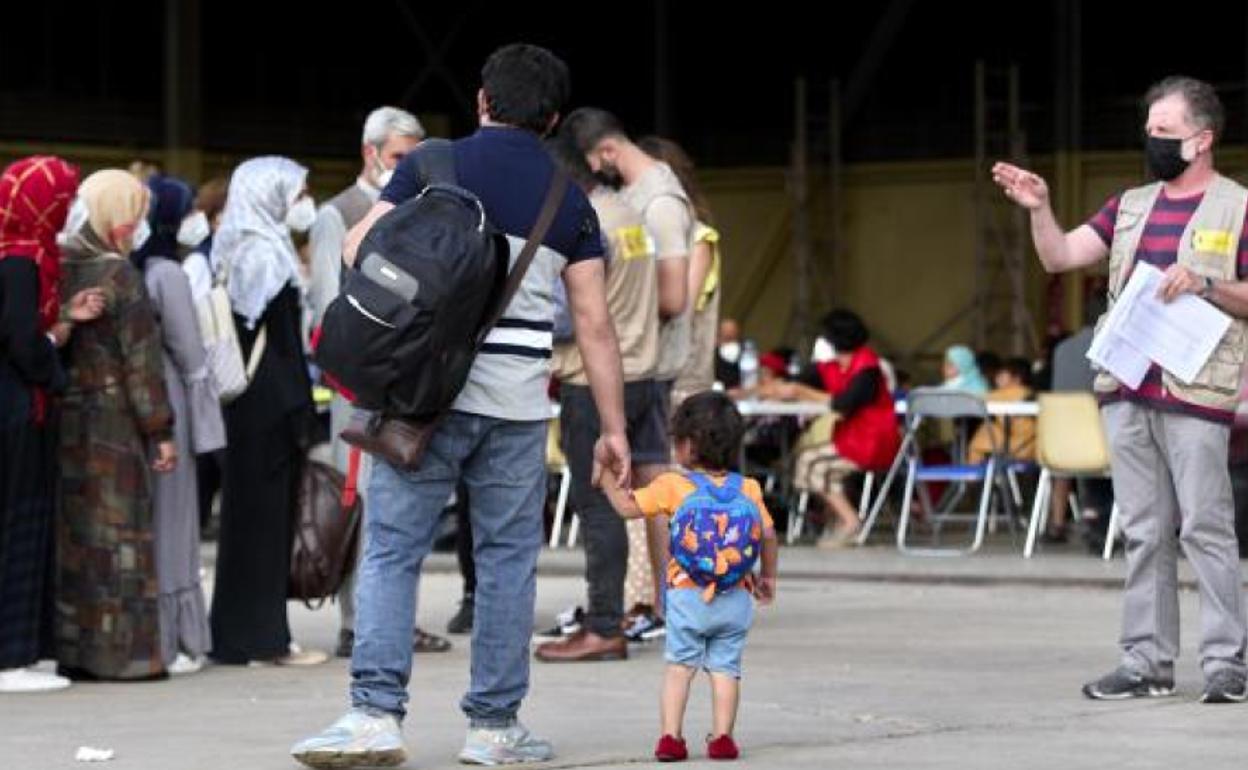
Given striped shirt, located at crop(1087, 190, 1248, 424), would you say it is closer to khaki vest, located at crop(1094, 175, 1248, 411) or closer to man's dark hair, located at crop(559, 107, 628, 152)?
khaki vest, located at crop(1094, 175, 1248, 411)

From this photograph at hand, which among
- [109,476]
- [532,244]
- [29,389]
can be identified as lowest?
[109,476]

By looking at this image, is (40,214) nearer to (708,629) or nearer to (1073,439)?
(708,629)

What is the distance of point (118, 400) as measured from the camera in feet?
31.6

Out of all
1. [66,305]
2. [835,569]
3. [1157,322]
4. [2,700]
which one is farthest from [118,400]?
[835,569]

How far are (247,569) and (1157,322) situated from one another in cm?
327

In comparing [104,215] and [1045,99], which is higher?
[1045,99]

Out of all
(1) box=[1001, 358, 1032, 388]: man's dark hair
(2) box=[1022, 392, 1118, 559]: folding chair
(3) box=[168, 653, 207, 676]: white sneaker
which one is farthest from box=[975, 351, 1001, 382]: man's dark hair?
(3) box=[168, 653, 207, 676]: white sneaker

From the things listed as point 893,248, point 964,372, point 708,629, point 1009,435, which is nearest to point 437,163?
point 708,629

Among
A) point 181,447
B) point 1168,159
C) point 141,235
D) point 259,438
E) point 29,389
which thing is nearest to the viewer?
point 1168,159

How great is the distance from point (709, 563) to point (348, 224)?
298 centimetres

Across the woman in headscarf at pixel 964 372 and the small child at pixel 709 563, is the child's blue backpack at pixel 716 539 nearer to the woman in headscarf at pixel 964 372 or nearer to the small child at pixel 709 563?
the small child at pixel 709 563

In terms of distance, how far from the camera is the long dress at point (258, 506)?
33.9ft

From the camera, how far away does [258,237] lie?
10305 mm

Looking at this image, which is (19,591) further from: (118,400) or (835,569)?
(835,569)
